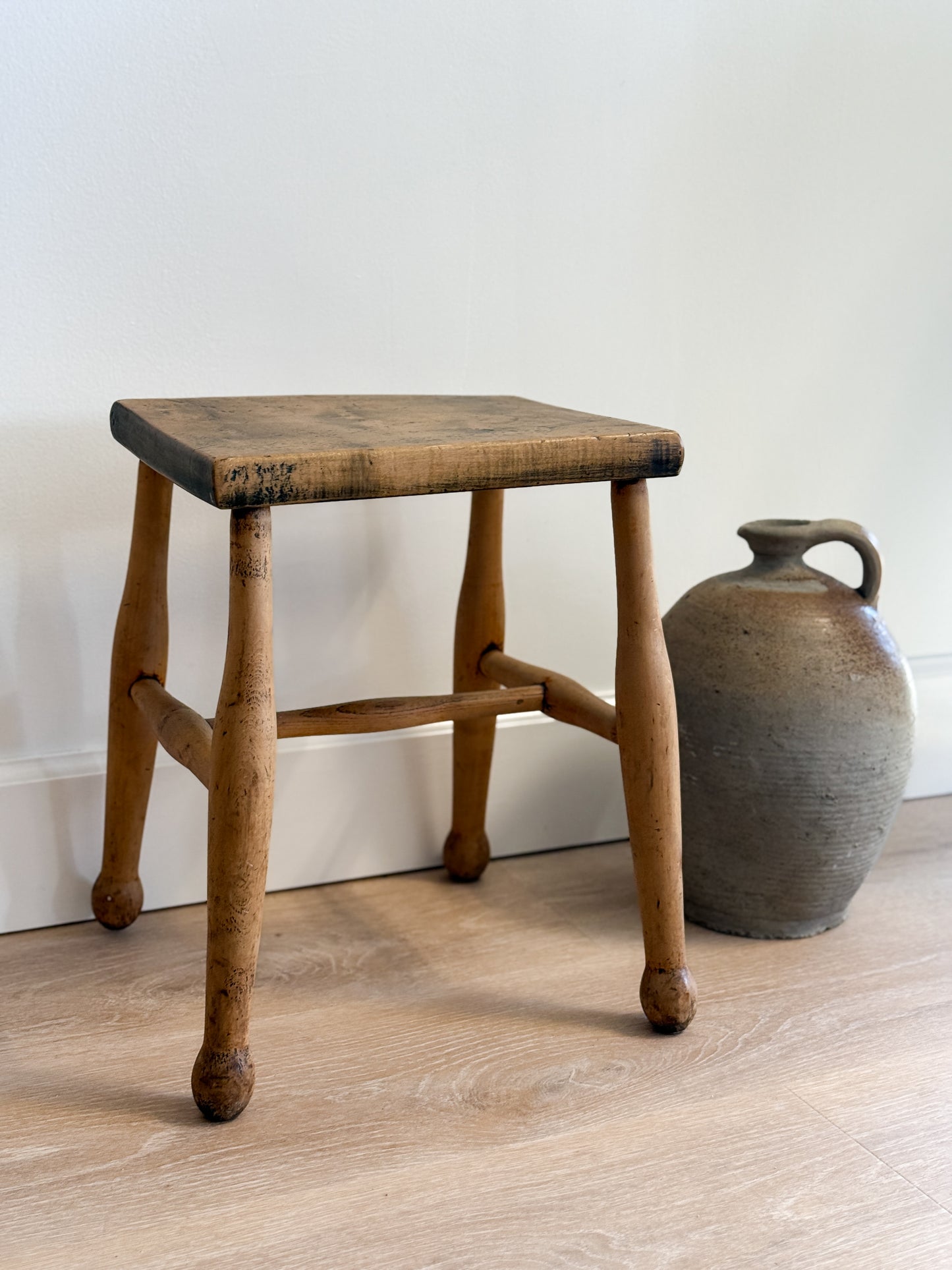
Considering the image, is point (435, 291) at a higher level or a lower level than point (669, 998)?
higher

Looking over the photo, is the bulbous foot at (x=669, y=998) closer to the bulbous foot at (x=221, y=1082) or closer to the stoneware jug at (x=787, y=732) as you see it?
the stoneware jug at (x=787, y=732)

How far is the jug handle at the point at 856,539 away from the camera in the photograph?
43.1 inches

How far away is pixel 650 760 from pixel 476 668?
0.96ft

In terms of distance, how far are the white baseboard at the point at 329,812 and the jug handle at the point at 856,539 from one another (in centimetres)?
36

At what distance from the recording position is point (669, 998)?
0.95 m

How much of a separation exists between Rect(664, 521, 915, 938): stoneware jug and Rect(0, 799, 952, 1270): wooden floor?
0.06 meters

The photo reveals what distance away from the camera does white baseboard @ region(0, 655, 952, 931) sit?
3.68 feet

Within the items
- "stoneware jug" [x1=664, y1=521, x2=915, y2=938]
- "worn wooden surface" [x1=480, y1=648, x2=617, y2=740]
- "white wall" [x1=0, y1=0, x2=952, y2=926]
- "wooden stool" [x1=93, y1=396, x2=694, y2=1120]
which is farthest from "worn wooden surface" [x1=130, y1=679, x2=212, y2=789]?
"stoneware jug" [x1=664, y1=521, x2=915, y2=938]

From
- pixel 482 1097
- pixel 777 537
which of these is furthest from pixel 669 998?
pixel 777 537

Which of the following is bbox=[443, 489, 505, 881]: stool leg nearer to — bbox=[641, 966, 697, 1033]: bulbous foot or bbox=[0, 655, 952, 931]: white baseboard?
bbox=[0, 655, 952, 931]: white baseboard

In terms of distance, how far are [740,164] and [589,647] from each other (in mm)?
534

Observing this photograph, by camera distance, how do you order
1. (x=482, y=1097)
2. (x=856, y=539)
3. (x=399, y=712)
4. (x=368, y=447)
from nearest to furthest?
(x=368, y=447)
(x=482, y=1097)
(x=399, y=712)
(x=856, y=539)

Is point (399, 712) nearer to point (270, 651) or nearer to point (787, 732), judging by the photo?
point (270, 651)

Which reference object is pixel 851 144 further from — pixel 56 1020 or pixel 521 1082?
pixel 56 1020
